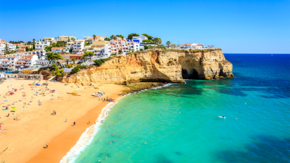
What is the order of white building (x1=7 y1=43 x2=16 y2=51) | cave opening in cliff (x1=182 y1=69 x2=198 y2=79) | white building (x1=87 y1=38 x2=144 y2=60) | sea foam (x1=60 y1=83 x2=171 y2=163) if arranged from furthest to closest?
white building (x1=7 y1=43 x2=16 y2=51), cave opening in cliff (x1=182 y1=69 x2=198 y2=79), white building (x1=87 y1=38 x2=144 y2=60), sea foam (x1=60 y1=83 x2=171 y2=163)

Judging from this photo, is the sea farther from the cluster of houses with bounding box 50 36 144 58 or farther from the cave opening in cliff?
the cluster of houses with bounding box 50 36 144 58

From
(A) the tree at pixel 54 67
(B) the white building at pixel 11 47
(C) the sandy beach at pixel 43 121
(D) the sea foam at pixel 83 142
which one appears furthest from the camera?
(B) the white building at pixel 11 47

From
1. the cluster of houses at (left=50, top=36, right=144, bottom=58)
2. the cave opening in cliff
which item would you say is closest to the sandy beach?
the cluster of houses at (left=50, top=36, right=144, bottom=58)

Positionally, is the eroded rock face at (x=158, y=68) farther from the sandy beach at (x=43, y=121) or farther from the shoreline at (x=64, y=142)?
the shoreline at (x=64, y=142)

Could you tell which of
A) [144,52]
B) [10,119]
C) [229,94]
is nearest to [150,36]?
[144,52]

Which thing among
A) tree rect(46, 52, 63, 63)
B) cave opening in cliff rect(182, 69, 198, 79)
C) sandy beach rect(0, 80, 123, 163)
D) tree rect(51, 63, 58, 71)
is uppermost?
tree rect(46, 52, 63, 63)

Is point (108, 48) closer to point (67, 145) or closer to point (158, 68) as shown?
point (158, 68)

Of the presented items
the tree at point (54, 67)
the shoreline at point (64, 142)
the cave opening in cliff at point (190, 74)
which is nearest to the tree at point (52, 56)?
the tree at point (54, 67)
